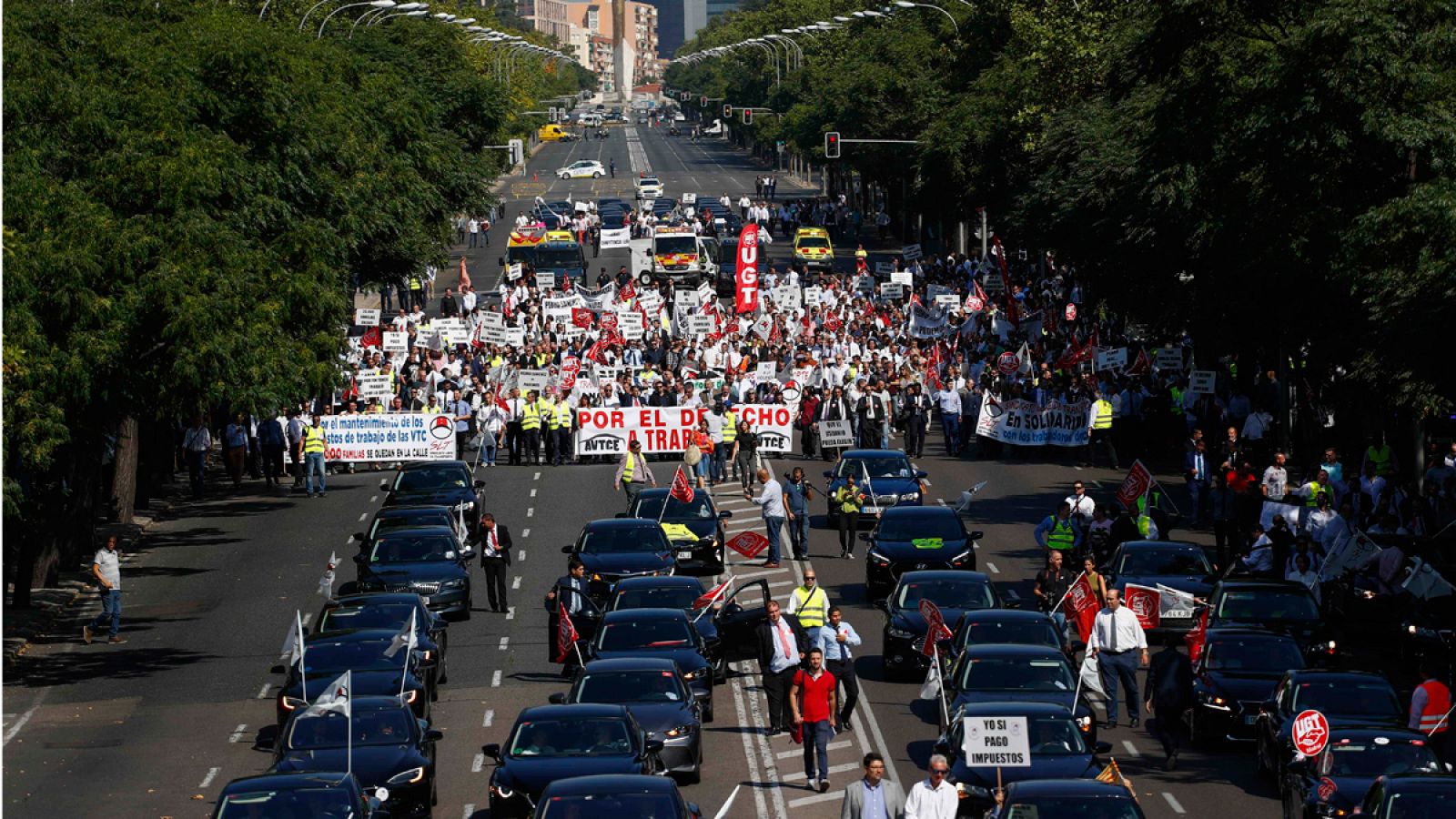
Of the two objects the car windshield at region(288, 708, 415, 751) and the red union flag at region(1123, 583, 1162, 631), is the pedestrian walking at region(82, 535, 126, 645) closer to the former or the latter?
the car windshield at region(288, 708, 415, 751)

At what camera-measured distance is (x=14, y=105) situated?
3169cm

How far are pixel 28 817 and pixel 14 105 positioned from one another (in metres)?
13.0

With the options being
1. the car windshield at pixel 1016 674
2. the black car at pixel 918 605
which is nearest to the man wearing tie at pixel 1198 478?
the black car at pixel 918 605

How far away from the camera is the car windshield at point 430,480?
3853 cm

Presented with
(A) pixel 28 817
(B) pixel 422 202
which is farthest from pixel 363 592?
(B) pixel 422 202

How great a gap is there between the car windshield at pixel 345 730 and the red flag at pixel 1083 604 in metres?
8.85

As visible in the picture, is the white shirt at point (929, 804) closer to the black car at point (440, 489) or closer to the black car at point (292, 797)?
the black car at point (292, 797)

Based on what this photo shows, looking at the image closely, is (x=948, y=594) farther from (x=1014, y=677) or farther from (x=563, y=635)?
(x=563, y=635)

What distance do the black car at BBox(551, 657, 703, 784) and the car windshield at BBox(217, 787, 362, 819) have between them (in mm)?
3757

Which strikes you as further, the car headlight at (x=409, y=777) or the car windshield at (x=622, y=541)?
the car windshield at (x=622, y=541)

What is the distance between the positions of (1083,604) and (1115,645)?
3.04m

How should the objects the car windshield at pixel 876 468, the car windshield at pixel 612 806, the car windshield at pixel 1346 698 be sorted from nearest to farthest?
the car windshield at pixel 612 806 → the car windshield at pixel 1346 698 → the car windshield at pixel 876 468

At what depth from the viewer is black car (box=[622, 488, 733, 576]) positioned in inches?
1351

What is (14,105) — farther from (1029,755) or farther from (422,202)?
(422,202)
